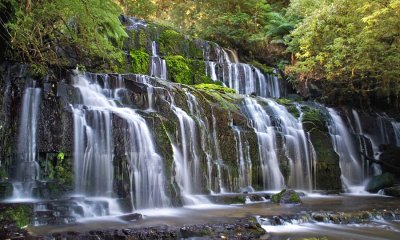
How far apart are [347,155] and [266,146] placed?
4.19m

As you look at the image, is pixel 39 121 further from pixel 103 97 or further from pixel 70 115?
pixel 103 97

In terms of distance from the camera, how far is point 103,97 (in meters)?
11.5

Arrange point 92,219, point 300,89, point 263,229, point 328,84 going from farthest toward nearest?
1. point 300,89
2. point 328,84
3. point 92,219
4. point 263,229

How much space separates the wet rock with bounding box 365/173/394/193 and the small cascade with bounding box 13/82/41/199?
34.2 feet

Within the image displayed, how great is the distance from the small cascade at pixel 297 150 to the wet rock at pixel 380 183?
195cm

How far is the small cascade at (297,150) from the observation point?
1308 cm

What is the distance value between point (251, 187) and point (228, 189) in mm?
888

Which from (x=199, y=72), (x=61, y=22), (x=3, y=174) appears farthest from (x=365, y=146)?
(x=3, y=174)

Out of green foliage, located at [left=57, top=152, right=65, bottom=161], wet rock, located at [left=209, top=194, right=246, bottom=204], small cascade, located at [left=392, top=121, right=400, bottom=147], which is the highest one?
small cascade, located at [left=392, top=121, right=400, bottom=147]

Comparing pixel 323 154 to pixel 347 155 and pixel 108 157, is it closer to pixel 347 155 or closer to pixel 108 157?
pixel 347 155

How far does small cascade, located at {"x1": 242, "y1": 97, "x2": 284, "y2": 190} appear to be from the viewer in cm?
1249

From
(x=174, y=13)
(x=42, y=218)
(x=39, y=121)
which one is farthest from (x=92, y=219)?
(x=174, y=13)

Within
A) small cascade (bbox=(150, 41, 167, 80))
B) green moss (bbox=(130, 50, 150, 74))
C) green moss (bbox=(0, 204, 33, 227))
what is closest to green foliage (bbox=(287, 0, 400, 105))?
small cascade (bbox=(150, 41, 167, 80))

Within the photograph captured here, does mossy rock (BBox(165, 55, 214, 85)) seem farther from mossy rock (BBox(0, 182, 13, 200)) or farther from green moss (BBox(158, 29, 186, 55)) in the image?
mossy rock (BBox(0, 182, 13, 200))
